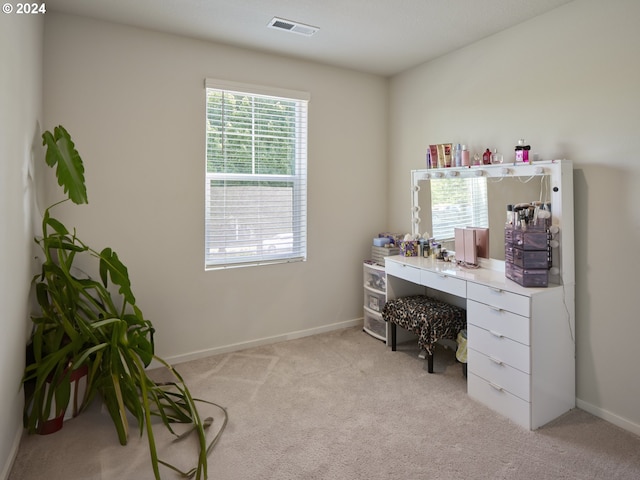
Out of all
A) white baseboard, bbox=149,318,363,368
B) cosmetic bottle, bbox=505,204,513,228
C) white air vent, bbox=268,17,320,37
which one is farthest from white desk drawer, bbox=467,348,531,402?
white air vent, bbox=268,17,320,37

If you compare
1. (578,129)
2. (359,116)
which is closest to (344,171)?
(359,116)

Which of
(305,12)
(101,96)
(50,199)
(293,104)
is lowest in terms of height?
(50,199)

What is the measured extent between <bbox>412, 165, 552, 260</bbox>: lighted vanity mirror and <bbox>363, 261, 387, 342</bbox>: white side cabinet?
52 cm

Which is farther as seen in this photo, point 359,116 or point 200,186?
point 359,116

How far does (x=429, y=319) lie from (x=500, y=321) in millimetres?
574

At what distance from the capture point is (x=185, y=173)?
3006mm

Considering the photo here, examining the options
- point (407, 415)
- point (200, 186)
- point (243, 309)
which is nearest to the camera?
point (407, 415)

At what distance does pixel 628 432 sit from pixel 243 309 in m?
2.65

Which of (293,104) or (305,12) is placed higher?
(305,12)

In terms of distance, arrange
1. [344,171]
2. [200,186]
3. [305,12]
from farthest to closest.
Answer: [344,171]
[200,186]
[305,12]

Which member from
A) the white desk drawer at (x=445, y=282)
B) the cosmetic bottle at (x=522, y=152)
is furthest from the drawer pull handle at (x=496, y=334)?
the cosmetic bottle at (x=522, y=152)

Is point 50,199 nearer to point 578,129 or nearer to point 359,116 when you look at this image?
point 359,116

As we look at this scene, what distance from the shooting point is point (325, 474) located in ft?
5.99

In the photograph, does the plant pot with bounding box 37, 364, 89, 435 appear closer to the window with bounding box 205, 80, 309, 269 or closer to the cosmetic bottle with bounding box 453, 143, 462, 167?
the window with bounding box 205, 80, 309, 269
